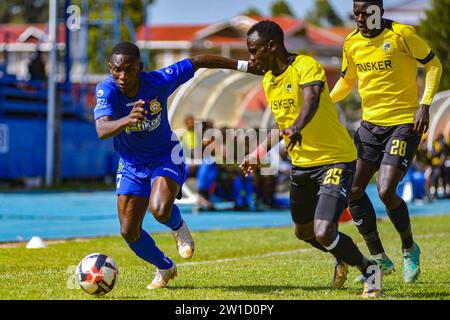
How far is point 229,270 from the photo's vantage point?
10289 millimetres

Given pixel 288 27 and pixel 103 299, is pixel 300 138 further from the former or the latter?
pixel 288 27

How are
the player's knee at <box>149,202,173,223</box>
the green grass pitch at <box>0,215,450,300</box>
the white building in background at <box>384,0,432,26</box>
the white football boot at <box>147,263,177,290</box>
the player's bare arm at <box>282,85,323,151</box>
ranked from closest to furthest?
1. the player's bare arm at <box>282,85,323,151</box>
2. the green grass pitch at <box>0,215,450,300</box>
3. the player's knee at <box>149,202,173,223</box>
4. the white football boot at <box>147,263,177,290</box>
5. the white building in background at <box>384,0,432,26</box>

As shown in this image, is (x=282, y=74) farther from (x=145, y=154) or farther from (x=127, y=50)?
(x=145, y=154)

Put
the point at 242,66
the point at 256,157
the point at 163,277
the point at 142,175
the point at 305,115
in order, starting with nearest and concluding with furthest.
A: the point at 305,115, the point at 256,157, the point at 142,175, the point at 163,277, the point at 242,66

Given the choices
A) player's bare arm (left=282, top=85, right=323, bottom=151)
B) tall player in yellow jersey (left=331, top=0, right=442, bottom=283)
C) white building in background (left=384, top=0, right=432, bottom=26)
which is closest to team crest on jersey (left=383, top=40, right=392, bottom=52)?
tall player in yellow jersey (left=331, top=0, right=442, bottom=283)

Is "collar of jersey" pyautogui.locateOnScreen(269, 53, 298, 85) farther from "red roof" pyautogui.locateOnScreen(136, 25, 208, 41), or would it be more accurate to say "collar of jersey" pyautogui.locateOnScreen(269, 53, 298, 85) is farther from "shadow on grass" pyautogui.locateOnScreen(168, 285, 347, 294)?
"red roof" pyautogui.locateOnScreen(136, 25, 208, 41)

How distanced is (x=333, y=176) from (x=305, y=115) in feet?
2.16

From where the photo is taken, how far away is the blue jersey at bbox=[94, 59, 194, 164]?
8.30 meters

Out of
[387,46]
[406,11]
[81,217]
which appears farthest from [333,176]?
[406,11]

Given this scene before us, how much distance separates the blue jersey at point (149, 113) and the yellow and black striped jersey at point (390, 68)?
69.9 inches

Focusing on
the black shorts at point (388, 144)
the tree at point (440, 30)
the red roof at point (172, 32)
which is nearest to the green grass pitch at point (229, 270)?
the black shorts at point (388, 144)

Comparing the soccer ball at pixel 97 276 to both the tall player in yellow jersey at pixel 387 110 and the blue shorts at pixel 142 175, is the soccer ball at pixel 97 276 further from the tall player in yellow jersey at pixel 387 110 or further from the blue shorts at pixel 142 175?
the tall player in yellow jersey at pixel 387 110

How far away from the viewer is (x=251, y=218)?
19703 millimetres

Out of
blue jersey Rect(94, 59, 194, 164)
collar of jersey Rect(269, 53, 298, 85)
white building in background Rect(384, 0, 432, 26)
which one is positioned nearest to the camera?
collar of jersey Rect(269, 53, 298, 85)
